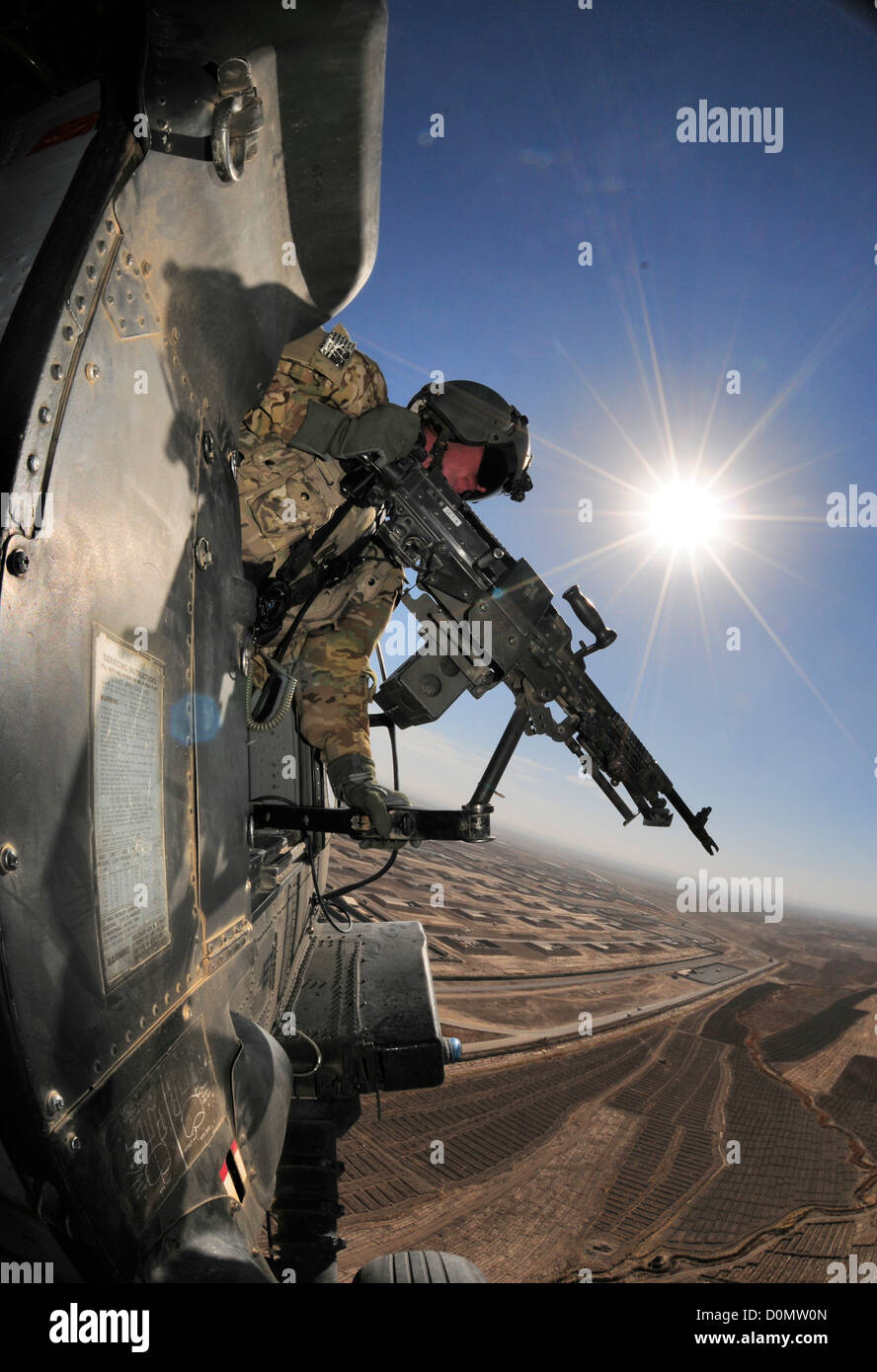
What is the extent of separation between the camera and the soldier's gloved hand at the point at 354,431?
2.55 meters

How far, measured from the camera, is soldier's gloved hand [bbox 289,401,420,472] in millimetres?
2547

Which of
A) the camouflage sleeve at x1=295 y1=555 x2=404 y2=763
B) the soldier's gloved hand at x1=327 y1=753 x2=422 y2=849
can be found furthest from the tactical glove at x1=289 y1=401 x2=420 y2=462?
the soldier's gloved hand at x1=327 y1=753 x2=422 y2=849

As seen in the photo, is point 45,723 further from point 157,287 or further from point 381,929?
point 381,929

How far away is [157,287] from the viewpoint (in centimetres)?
122

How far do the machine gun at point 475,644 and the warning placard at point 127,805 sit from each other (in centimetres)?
118

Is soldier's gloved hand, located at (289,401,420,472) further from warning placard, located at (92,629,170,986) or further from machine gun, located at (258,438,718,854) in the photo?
warning placard, located at (92,629,170,986)

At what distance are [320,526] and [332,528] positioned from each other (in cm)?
6

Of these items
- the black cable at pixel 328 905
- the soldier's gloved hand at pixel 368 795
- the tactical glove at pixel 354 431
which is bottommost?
the black cable at pixel 328 905

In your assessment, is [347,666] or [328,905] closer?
[347,666]

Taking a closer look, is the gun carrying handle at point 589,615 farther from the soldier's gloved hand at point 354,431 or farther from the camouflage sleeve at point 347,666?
the soldier's gloved hand at point 354,431

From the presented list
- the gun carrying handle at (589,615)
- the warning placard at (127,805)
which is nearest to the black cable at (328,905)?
the gun carrying handle at (589,615)

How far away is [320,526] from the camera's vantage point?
2852 mm

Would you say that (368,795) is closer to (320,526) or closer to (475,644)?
(320,526)

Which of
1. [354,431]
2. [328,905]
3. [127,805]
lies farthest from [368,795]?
[328,905]
